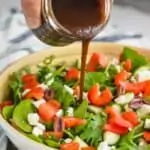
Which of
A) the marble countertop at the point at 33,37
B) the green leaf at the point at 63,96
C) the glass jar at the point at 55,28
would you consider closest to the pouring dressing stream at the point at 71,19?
the glass jar at the point at 55,28

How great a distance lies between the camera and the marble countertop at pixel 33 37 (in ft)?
4.38

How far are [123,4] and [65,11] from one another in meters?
0.83

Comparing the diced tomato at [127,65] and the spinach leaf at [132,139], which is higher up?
the diced tomato at [127,65]

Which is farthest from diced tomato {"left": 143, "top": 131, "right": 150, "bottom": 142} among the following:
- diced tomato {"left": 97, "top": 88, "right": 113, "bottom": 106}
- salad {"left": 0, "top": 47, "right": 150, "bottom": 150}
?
diced tomato {"left": 97, "top": 88, "right": 113, "bottom": 106}

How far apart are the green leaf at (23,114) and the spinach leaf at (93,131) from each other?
0.29ft

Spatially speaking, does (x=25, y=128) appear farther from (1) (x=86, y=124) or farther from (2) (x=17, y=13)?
(2) (x=17, y=13)

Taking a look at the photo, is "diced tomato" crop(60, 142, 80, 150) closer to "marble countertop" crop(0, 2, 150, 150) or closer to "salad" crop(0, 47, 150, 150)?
"salad" crop(0, 47, 150, 150)

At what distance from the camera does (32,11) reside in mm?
852

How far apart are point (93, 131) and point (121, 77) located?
17 centimetres

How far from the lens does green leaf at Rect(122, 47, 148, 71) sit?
110cm

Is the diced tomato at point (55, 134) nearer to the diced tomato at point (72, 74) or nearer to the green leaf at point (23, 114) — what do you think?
the green leaf at point (23, 114)

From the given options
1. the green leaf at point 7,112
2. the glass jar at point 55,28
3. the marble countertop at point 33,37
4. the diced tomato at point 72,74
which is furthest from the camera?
the marble countertop at point 33,37

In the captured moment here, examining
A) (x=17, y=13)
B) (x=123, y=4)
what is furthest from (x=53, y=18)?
(x=123, y=4)

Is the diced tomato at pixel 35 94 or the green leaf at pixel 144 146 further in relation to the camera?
the diced tomato at pixel 35 94
